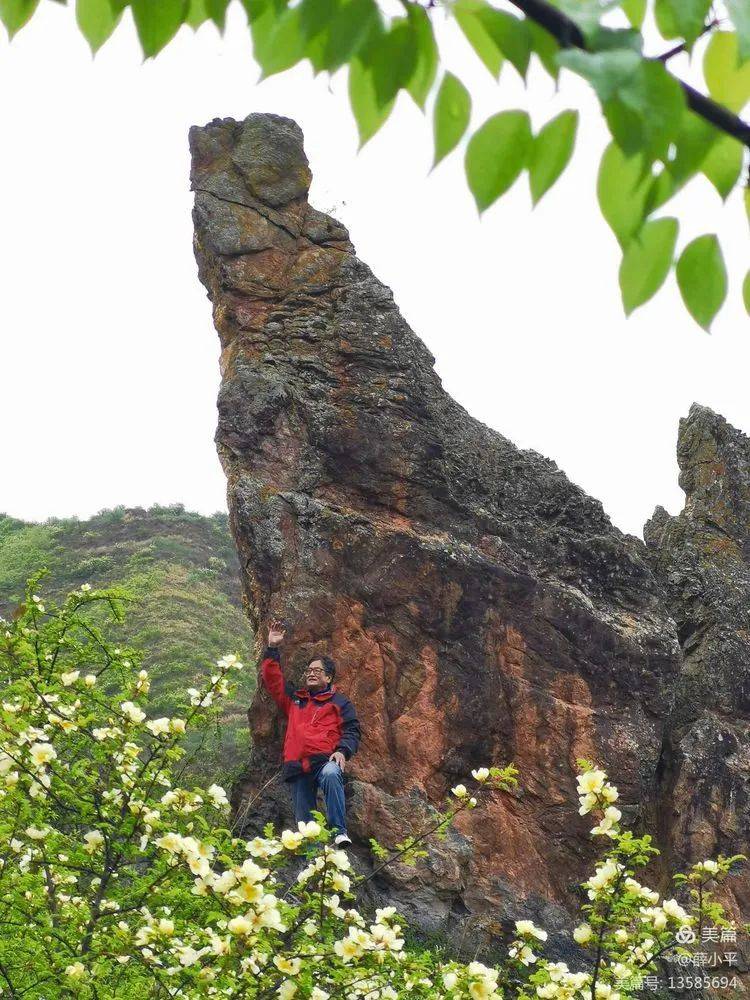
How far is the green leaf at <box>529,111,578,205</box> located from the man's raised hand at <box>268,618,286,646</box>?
872 centimetres

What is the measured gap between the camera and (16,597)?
75.4 feet

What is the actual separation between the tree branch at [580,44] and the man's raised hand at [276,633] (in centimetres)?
878

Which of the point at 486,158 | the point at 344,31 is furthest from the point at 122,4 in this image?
the point at 486,158

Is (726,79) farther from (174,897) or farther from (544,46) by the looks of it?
(174,897)

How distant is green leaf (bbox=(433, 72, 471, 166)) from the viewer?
47.9 inches

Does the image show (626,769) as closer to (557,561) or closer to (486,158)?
(557,561)

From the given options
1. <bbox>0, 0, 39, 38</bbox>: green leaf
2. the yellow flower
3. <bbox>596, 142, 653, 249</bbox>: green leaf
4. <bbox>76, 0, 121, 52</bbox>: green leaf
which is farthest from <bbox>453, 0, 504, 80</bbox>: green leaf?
the yellow flower

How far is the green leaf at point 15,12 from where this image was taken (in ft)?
4.26

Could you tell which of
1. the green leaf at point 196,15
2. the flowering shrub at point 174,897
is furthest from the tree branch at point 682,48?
the flowering shrub at point 174,897

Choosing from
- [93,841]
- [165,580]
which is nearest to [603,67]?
[93,841]

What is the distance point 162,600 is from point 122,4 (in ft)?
72.8

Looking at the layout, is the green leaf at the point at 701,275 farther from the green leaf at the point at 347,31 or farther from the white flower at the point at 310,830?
the white flower at the point at 310,830

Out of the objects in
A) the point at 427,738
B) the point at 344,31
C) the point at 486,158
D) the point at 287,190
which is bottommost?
the point at 427,738

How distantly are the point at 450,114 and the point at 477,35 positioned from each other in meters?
0.09
